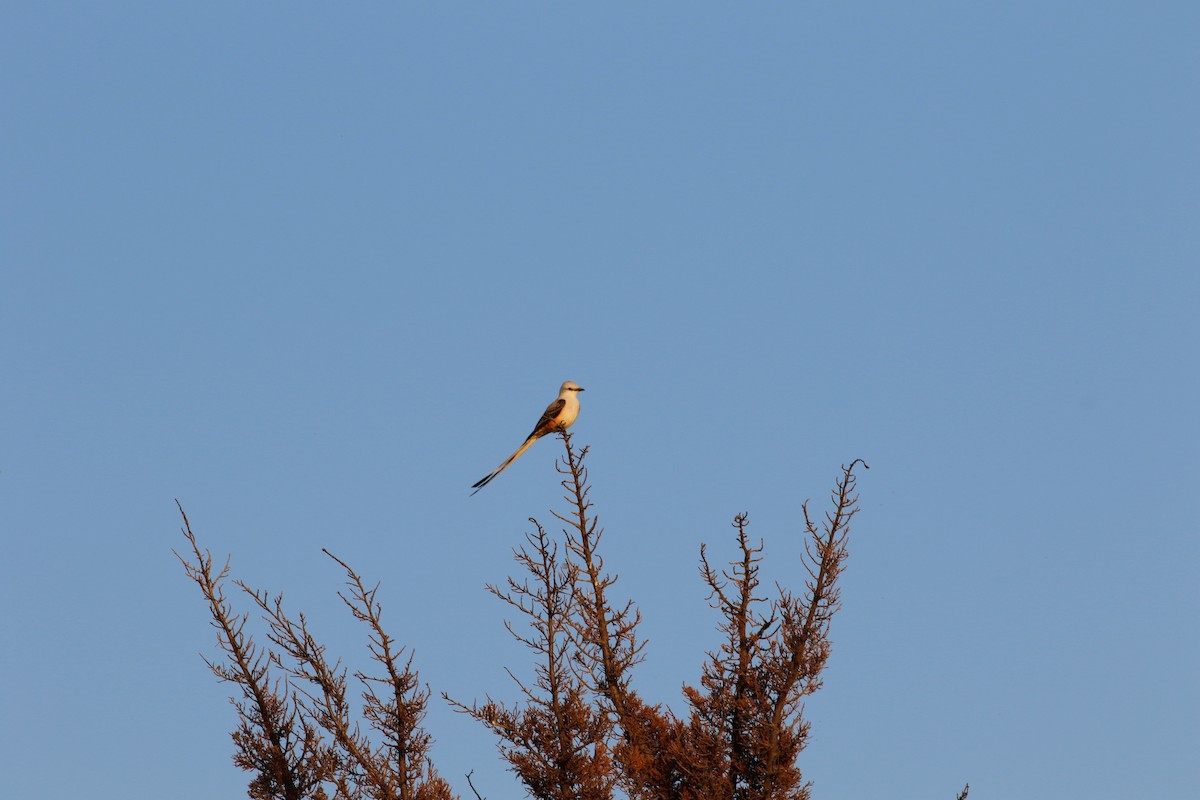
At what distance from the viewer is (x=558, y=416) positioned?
50.1ft

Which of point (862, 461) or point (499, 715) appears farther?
point (499, 715)

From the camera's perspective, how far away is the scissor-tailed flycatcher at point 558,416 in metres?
14.0

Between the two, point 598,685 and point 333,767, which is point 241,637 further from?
point 598,685

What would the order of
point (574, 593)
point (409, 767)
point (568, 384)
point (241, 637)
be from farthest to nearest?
point (568, 384) < point (574, 593) < point (409, 767) < point (241, 637)

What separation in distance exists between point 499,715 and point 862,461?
3.52 meters

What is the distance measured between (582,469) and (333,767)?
9.59 ft

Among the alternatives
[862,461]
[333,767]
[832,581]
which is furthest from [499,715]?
[862,461]

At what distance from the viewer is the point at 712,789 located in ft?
33.1

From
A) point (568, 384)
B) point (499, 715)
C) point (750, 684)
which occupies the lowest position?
point (750, 684)

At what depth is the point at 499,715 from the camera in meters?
10.5

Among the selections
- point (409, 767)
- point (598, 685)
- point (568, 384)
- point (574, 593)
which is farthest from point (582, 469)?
point (568, 384)

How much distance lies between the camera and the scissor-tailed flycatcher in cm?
1396

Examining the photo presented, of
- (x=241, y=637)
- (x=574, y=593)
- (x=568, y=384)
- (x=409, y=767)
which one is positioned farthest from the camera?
(x=568, y=384)

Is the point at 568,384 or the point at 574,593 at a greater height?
the point at 568,384
